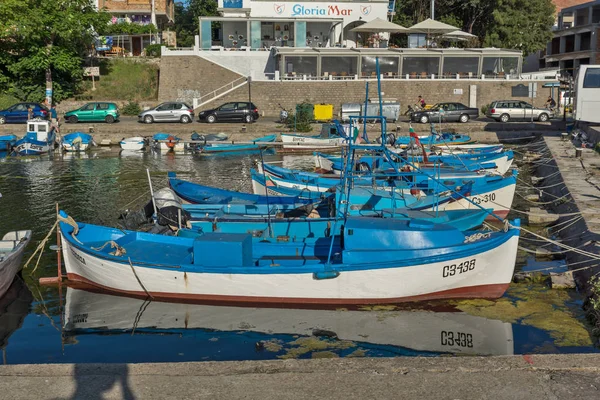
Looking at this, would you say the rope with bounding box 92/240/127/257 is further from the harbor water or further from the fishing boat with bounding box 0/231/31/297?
the fishing boat with bounding box 0/231/31/297

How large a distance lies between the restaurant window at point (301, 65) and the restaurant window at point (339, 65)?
627mm

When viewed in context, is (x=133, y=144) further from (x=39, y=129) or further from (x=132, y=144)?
(x=39, y=129)

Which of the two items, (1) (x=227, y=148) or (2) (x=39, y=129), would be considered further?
(1) (x=227, y=148)

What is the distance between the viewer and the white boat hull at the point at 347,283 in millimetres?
13398

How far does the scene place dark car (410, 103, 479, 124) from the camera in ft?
139

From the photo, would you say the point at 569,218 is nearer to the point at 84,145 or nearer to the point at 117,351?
the point at 117,351

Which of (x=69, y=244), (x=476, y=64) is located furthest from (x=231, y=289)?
(x=476, y=64)

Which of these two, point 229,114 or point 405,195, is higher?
point 229,114

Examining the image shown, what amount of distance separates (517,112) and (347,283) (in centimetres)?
3279

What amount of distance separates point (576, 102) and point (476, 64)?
17231 millimetres

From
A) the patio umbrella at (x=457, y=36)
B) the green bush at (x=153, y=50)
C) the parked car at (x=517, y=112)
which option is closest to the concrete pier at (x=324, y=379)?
the parked car at (x=517, y=112)

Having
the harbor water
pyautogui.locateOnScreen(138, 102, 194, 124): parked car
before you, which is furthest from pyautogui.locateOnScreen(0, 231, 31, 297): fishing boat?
pyautogui.locateOnScreen(138, 102, 194, 124): parked car

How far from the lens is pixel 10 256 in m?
14.2

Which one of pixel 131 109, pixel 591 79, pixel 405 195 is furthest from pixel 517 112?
pixel 405 195
